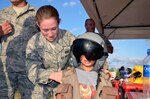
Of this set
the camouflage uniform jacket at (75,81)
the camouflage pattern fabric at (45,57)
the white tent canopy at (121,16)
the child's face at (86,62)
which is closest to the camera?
the camouflage uniform jacket at (75,81)

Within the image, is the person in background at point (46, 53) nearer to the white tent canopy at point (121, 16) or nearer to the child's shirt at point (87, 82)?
the child's shirt at point (87, 82)

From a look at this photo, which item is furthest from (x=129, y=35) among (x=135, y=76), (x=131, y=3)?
(x=135, y=76)

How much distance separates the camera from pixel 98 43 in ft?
6.84

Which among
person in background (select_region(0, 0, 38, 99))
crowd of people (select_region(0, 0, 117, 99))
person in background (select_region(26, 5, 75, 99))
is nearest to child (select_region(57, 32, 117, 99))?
crowd of people (select_region(0, 0, 117, 99))

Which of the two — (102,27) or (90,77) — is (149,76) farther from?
(102,27)

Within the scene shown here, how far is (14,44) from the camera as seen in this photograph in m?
2.99

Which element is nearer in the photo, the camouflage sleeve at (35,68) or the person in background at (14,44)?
the camouflage sleeve at (35,68)

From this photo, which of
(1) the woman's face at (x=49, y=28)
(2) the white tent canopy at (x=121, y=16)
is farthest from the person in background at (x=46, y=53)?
(2) the white tent canopy at (x=121, y=16)

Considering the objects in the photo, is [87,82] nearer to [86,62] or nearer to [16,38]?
[86,62]

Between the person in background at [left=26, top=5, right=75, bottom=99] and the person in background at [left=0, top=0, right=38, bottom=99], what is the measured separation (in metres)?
0.57

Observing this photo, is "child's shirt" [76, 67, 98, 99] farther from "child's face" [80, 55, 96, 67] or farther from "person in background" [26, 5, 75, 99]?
"person in background" [26, 5, 75, 99]

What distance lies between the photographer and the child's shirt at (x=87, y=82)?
6.84ft

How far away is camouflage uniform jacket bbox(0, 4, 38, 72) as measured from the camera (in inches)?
117

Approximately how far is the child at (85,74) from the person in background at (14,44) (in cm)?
85
